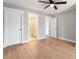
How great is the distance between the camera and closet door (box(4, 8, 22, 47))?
15.0 feet

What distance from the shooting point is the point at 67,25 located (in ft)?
21.8

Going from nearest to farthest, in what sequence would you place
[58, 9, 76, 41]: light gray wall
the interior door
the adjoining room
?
1. the adjoining room
2. [58, 9, 76, 41]: light gray wall
3. the interior door

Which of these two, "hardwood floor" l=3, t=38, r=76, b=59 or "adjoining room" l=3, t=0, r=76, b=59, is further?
"adjoining room" l=3, t=0, r=76, b=59

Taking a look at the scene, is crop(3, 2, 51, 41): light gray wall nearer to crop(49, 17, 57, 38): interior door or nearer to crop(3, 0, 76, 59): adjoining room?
crop(3, 0, 76, 59): adjoining room

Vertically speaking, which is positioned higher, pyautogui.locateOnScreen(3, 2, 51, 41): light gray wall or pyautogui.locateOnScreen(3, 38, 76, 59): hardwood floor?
pyautogui.locateOnScreen(3, 2, 51, 41): light gray wall

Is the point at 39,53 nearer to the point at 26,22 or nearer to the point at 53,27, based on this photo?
the point at 26,22

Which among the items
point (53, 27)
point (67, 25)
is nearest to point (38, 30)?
point (53, 27)

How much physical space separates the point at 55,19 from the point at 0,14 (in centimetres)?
758

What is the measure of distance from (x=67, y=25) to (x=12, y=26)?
4124 mm

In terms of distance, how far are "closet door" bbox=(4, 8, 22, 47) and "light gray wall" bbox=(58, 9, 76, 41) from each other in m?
3.61

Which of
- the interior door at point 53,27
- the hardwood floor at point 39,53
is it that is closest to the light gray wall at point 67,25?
the interior door at point 53,27

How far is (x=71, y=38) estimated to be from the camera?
621cm

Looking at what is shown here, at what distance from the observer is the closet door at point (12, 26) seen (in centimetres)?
458

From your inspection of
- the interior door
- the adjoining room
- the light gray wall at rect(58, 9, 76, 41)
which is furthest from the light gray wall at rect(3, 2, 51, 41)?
the light gray wall at rect(58, 9, 76, 41)
